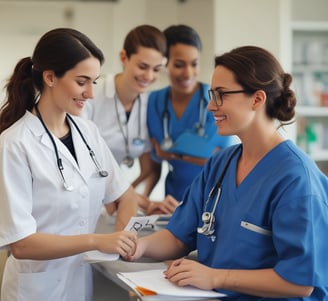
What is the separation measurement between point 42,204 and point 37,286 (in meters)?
0.24

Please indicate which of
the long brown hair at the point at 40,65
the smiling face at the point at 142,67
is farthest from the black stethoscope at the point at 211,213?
the smiling face at the point at 142,67

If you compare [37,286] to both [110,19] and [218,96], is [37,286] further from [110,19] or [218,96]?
[110,19]

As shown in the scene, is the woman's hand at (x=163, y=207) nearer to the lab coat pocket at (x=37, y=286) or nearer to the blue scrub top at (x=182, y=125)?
the blue scrub top at (x=182, y=125)

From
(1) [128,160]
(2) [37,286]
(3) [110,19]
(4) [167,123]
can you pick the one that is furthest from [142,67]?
(3) [110,19]

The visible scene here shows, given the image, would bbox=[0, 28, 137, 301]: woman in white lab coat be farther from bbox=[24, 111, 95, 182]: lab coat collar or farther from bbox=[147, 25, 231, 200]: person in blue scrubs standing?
bbox=[147, 25, 231, 200]: person in blue scrubs standing

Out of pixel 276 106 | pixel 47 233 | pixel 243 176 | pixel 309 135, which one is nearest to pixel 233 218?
pixel 243 176

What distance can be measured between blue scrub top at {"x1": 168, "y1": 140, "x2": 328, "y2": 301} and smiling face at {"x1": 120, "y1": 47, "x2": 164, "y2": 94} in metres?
0.84

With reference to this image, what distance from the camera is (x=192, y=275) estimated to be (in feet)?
4.81

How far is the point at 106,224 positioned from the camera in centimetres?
230

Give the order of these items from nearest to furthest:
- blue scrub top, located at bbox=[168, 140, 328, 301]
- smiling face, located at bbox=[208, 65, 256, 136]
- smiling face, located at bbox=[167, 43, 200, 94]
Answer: blue scrub top, located at bbox=[168, 140, 328, 301], smiling face, located at bbox=[208, 65, 256, 136], smiling face, located at bbox=[167, 43, 200, 94]

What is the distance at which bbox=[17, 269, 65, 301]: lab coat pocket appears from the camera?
1.69 meters

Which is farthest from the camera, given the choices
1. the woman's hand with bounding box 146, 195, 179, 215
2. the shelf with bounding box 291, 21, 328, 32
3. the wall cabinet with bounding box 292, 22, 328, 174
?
the wall cabinet with bounding box 292, 22, 328, 174

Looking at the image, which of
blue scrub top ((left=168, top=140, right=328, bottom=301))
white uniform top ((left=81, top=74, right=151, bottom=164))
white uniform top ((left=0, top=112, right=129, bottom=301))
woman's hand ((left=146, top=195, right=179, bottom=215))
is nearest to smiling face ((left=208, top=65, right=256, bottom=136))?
blue scrub top ((left=168, top=140, right=328, bottom=301))

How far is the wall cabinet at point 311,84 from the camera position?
176 inches
